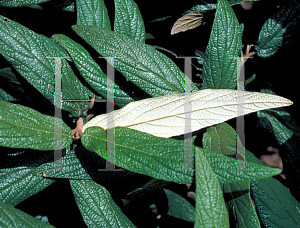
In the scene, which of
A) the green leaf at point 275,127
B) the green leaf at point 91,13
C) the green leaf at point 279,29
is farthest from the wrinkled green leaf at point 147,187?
the green leaf at point 279,29

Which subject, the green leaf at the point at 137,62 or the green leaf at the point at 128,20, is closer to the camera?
the green leaf at the point at 137,62

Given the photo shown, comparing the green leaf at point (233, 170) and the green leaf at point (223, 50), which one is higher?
the green leaf at point (223, 50)

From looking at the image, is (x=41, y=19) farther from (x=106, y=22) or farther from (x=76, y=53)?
(x=76, y=53)

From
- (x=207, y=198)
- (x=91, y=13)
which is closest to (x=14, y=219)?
(x=207, y=198)

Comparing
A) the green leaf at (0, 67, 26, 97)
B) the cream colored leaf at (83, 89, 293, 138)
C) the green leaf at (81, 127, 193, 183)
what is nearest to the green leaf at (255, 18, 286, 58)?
the cream colored leaf at (83, 89, 293, 138)

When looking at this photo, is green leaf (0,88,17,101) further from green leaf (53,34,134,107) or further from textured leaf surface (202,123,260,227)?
textured leaf surface (202,123,260,227)

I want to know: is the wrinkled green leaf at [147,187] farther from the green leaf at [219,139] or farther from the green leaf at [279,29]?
the green leaf at [279,29]
